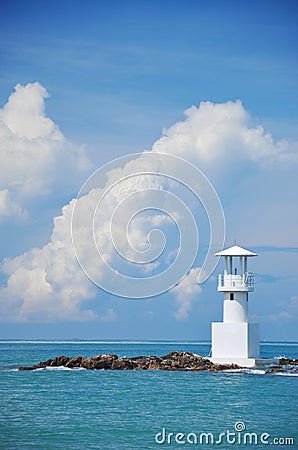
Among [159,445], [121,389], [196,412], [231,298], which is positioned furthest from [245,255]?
[159,445]

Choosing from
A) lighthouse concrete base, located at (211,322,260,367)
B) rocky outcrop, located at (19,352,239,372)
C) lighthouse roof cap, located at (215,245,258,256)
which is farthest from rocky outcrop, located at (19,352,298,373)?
lighthouse roof cap, located at (215,245,258,256)

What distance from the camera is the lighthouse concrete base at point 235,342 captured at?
3931 cm

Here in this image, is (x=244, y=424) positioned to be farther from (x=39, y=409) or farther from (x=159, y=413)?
(x=39, y=409)

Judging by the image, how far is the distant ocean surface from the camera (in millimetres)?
23891

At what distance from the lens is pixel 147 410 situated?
29703mm

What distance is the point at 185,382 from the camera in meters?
36.6

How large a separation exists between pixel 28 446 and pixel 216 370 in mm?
17875

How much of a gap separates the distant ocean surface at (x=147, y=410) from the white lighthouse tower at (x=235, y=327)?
1.29 meters

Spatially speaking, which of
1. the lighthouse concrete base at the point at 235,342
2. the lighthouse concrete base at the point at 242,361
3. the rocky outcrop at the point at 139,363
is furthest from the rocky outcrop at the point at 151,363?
the lighthouse concrete base at the point at 235,342

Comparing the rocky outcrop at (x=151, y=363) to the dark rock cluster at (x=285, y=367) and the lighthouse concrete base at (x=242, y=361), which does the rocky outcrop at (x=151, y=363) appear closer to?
the dark rock cluster at (x=285, y=367)

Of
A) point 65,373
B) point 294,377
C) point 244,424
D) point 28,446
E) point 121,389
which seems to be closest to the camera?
point 28,446

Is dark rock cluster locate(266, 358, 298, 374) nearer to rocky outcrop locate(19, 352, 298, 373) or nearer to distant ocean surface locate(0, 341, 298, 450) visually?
rocky outcrop locate(19, 352, 298, 373)

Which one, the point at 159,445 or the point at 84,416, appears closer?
the point at 159,445

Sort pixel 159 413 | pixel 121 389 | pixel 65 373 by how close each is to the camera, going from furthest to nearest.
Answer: pixel 65 373
pixel 121 389
pixel 159 413
